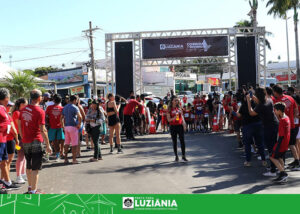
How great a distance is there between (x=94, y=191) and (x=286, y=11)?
28.1m

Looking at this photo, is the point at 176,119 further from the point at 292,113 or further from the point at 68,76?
the point at 68,76

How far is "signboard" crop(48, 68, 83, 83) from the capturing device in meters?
44.5

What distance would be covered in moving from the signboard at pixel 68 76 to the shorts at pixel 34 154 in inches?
1526

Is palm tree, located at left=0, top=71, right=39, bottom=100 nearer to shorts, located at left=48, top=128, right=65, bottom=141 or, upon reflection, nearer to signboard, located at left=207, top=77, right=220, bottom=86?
shorts, located at left=48, top=128, right=65, bottom=141

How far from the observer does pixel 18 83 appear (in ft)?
61.0

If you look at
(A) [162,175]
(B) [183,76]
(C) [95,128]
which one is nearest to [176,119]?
(A) [162,175]

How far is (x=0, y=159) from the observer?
262 inches

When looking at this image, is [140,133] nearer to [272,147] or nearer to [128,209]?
[272,147]

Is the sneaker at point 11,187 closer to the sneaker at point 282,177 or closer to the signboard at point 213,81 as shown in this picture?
the sneaker at point 282,177

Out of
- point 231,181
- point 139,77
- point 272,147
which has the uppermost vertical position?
point 139,77

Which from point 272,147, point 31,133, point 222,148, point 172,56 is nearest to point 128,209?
point 31,133

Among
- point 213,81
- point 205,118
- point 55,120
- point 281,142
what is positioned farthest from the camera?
point 213,81

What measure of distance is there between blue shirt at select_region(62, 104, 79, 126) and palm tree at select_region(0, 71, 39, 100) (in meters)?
10.2

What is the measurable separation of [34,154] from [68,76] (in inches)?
1611
